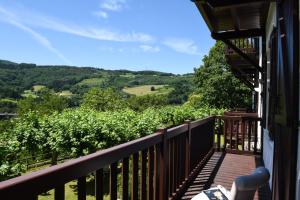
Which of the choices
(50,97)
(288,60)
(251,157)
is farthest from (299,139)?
(50,97)

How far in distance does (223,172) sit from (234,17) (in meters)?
2.30

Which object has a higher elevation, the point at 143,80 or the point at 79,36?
the point at 79,36

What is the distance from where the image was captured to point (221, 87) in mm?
26422

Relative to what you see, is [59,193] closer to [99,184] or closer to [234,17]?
[99,184]

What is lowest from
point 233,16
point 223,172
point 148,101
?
point 223,172

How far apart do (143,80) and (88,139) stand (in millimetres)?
89302

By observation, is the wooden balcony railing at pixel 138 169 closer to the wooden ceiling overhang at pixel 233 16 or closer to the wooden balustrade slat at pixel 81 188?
the wooden balustrade slat at pixel 81 188

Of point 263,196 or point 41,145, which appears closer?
point 263,196

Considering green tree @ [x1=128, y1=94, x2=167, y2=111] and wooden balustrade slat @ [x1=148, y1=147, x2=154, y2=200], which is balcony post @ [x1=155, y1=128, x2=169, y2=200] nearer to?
wooden balustrade slat @ [x1=148, y1=147, x2=154, y2=200]

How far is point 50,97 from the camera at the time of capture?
190ft

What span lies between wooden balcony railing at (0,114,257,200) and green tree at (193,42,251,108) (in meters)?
20.4

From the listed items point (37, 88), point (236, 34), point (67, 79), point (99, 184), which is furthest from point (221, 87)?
point (67, 79)

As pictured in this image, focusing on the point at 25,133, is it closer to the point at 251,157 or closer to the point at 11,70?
the point at 251,157

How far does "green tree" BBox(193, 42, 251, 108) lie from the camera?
25.8 meters
